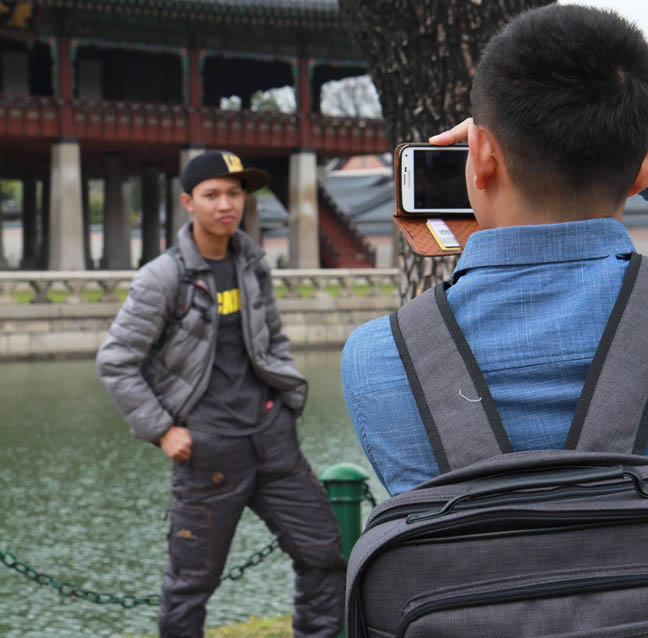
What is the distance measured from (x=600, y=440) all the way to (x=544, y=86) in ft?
1.34

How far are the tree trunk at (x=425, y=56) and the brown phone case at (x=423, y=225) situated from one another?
182 cm

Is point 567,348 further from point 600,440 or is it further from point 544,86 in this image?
point 544,86

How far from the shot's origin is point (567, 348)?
46.8 inches

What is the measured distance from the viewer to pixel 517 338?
3.95 feet

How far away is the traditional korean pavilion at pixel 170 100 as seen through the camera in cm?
2017

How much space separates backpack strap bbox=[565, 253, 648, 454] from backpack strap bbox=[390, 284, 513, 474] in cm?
9

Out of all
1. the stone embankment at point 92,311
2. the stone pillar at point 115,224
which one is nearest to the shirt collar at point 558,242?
the stone embankment at point 92,311

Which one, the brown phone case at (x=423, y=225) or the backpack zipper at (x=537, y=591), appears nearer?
the backpack zipper at (x=537, y=591)

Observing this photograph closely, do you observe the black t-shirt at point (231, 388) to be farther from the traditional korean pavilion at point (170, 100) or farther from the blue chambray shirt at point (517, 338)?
the traditional korean pavilion at point (170, 100)

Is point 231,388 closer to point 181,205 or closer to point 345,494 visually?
point 345,494

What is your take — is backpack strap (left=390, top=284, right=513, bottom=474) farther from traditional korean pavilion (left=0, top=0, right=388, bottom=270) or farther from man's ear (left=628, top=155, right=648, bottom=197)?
traditional korean pavilion (left=0, top=0, right=388, bottom=270)

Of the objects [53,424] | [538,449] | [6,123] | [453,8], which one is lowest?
[53,424]

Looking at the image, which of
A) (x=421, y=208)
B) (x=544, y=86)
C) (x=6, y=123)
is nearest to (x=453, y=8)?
(x=421, y=208)

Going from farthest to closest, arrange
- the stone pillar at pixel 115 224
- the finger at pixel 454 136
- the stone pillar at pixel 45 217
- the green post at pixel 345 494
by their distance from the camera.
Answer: the stone pillar at pixel 45 217
the stone pillar at pixel 115 224
the green post at pixel 345 494
the finger at pixel 454 136
